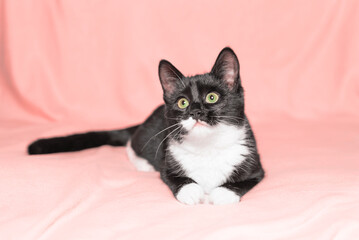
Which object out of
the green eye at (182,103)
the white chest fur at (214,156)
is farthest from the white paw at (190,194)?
the green eye at (182,103)

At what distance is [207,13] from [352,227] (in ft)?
8.93

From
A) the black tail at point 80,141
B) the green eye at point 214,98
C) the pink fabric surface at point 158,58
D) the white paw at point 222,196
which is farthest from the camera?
the pink fabric surface at point 158,58

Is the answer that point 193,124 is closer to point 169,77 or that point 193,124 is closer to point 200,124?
point 200,124

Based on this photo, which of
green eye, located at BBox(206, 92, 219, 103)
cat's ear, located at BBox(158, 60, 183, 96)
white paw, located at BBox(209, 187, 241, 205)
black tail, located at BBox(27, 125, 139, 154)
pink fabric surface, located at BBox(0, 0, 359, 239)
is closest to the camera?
white paw, located at BBox(209, 187, 241, 205)

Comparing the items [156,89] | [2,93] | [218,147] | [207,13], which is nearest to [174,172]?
[218,147]

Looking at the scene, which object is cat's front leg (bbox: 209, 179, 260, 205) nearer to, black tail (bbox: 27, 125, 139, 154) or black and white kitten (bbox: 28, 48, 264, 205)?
black and white kitten (bbox: 28, 48, 264, 205)

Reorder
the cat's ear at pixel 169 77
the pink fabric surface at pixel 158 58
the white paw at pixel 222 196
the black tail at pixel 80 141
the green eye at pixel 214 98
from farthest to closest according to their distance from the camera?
the pink fabric surface at pixel 158 58
the black tail at pixel 80 141
the cat's ear at pixel 169 77
the green eye at pixel 214 98
the white paw at pixel 222 196

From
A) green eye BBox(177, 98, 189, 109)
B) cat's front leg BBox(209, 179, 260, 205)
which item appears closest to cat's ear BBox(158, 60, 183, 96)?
green eye BBox(177, 98, 189, 109)

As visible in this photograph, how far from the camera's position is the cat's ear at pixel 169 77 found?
2.37 meters

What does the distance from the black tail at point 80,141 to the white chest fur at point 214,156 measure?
108 cm

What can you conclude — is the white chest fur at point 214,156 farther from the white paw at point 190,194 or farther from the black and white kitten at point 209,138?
the white paw at point 190,194

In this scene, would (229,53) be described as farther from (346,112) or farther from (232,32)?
(346,112)

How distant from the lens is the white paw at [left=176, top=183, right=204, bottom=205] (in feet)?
6.91

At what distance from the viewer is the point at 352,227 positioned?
1777 mm
